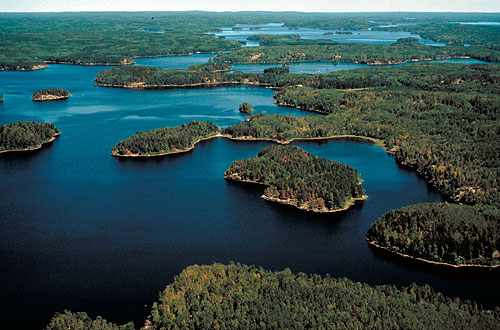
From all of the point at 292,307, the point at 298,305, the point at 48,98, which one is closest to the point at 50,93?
the point at 48,98

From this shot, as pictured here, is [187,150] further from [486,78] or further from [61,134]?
[486,78]

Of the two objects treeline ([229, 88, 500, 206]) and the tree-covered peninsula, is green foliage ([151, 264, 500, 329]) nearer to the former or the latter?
the tree-covered peninsula

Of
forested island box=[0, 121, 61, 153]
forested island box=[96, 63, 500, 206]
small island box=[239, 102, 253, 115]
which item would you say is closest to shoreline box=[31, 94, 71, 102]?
forested island box=[0, 121, 61, 153]

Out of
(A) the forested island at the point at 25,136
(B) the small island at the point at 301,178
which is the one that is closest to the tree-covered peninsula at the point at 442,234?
(B) the small island at the point at 301,178

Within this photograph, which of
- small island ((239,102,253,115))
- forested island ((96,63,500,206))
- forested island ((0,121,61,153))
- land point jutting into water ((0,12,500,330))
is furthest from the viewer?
small island ((239,102,253,115))

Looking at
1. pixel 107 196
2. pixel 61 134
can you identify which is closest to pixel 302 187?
pixel 107 196

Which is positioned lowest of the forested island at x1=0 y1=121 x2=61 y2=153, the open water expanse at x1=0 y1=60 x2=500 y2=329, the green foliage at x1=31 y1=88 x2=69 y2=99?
the open water expanse at x1=0 y1=60 x2=500 y2=329
